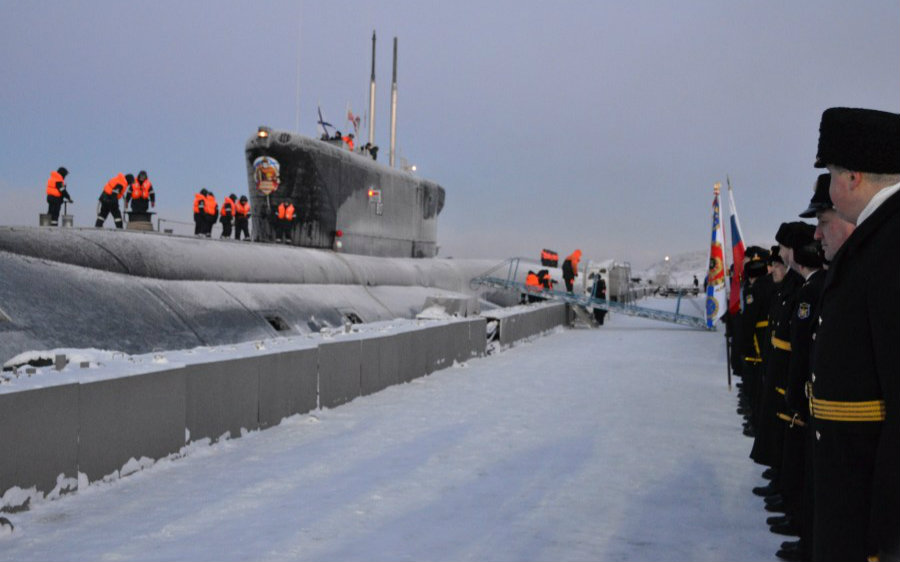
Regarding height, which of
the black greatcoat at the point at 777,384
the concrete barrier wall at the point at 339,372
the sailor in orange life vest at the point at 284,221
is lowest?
the concrete barrier wall at the point at 339,372

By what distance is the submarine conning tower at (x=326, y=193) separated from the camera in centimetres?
1684

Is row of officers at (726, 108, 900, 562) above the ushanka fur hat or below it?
below

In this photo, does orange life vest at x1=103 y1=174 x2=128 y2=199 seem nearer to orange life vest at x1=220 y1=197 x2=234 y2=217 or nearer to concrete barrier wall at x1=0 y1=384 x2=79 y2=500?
orange life vest at x1=220 y1=197 x2=234 y2=217

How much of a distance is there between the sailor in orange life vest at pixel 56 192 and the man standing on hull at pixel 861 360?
13.1m

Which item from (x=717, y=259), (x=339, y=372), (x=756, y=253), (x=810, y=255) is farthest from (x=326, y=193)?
(x=810, y=255)

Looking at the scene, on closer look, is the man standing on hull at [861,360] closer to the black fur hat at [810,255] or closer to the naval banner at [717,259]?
the black fur hat at [810,255]

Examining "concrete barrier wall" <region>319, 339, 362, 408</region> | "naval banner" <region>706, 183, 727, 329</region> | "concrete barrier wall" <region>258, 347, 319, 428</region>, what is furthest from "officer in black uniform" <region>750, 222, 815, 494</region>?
"naval banner" <region>706, 183, 727, 329</region>

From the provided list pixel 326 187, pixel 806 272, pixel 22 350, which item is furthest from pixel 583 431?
pixel 326 187

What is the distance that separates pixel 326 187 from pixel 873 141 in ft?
52.2

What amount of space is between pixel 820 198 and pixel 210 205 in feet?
52.1

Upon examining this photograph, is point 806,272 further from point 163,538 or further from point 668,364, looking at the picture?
point 668,364

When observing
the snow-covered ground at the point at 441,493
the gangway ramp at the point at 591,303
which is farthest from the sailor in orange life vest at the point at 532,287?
the snow-covered ground at the point at 441,493

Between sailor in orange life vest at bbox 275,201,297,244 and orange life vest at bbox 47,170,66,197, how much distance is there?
4.84 metres

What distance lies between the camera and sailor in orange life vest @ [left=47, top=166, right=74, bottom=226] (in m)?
13.1
